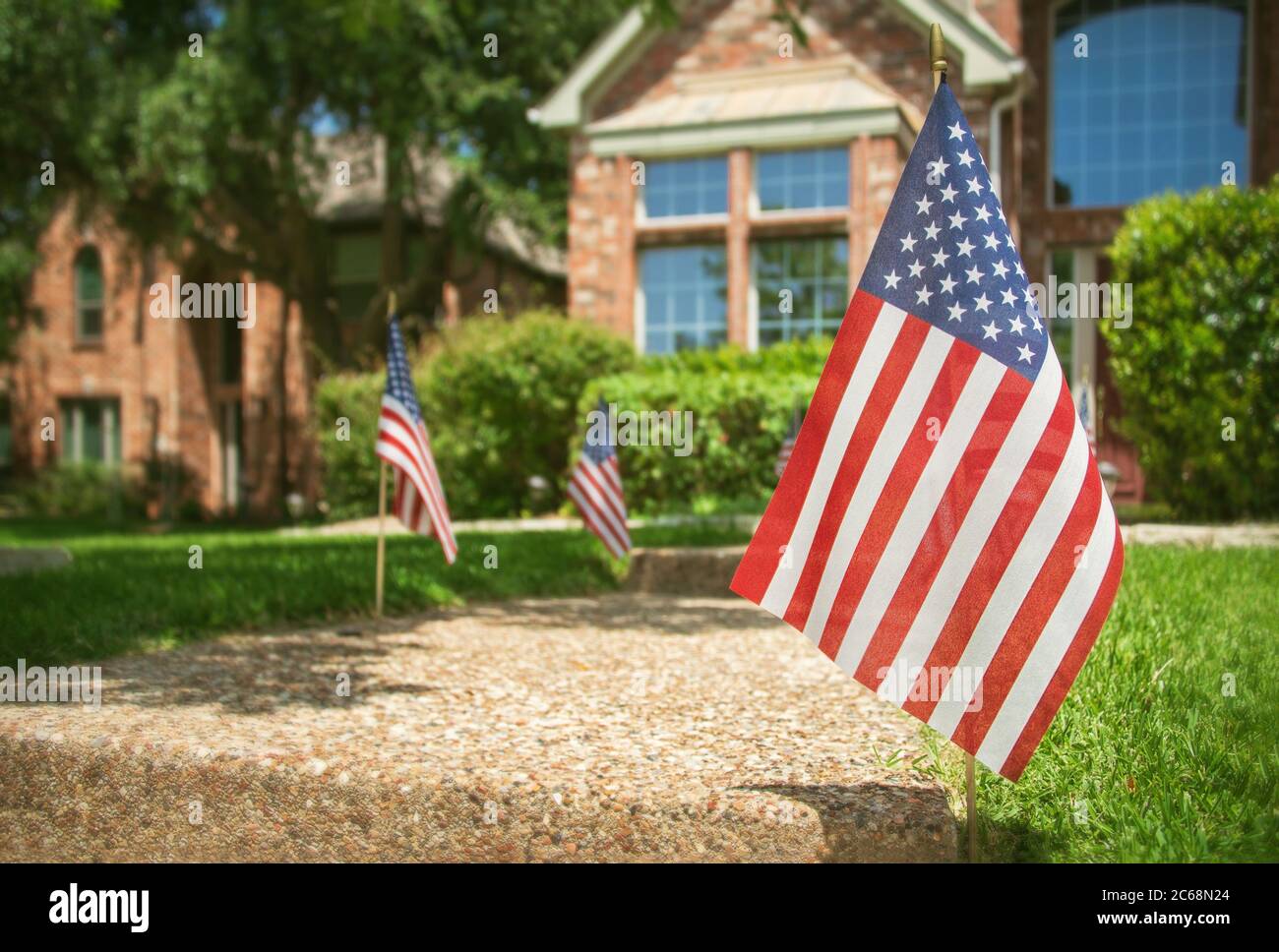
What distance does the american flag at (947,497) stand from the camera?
316cm

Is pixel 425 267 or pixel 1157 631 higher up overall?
pixel 425 267

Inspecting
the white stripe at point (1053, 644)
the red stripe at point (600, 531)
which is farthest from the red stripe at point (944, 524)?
the red stripe at point (600, 531)

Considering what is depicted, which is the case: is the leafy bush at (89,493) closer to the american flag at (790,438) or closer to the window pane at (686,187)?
the window pane at (686,187)

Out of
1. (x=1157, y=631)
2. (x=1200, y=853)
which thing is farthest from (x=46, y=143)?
(x=1200, y=853)

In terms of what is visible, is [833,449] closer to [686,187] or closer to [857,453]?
[857,453]

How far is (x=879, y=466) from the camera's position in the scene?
3283 mm

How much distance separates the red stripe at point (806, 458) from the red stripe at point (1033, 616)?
652 millimetres

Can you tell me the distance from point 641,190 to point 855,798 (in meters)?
12.1

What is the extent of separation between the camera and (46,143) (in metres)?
16.2

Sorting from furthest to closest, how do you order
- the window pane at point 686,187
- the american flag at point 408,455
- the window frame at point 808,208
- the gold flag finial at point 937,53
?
the window pane at point 686,187, the window frame at point 808,208, the american flag at point 408,455, the gold flag finial at point 937,53

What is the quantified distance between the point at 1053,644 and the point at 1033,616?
0.09 metres

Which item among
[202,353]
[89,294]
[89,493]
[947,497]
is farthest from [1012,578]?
[89,294]
